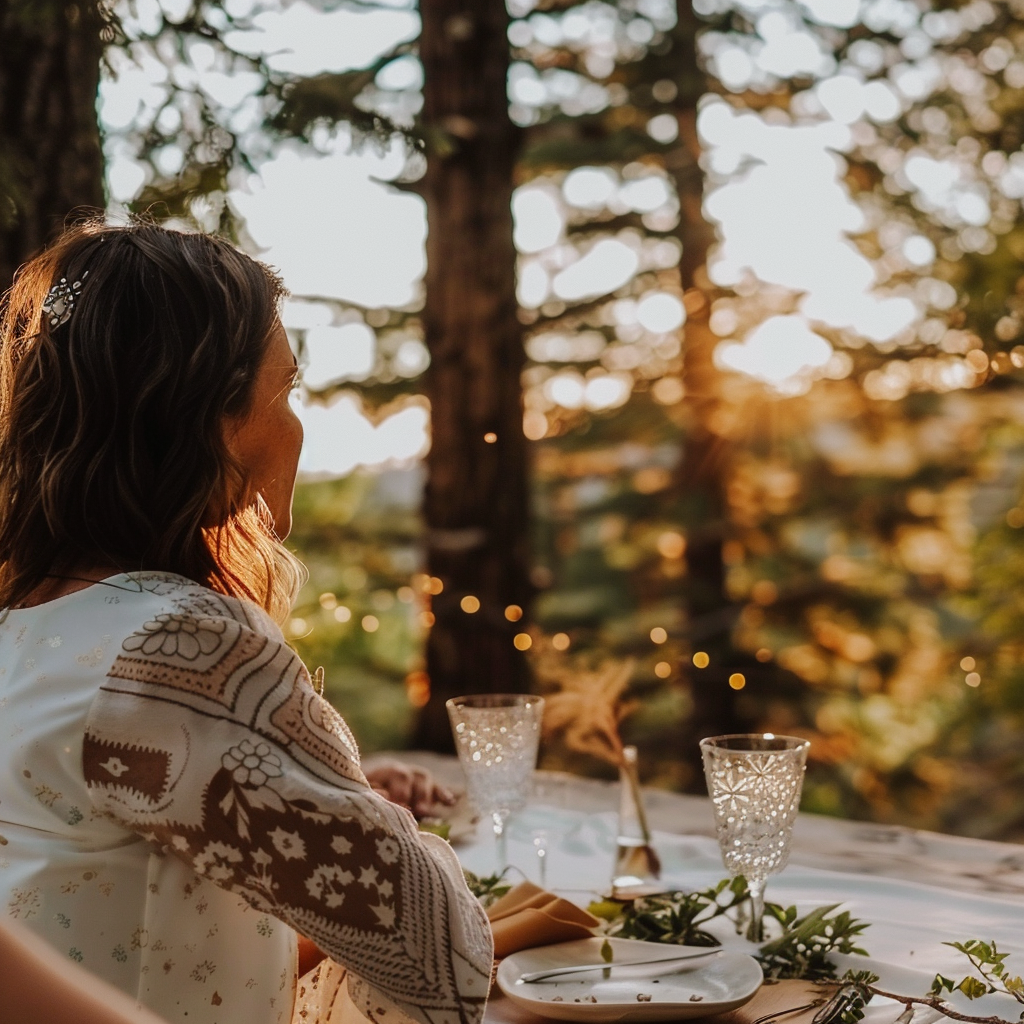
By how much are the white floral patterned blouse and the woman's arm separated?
283mm

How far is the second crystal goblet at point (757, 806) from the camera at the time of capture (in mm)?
1190

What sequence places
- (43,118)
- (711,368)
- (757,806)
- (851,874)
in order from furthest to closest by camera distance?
(711,368), (43,118), (851,874), (757,806)

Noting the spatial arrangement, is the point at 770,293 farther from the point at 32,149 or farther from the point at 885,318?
the point at 32,149

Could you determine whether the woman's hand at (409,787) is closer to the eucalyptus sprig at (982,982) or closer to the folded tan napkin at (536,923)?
the folded tan napkin at (536,923)

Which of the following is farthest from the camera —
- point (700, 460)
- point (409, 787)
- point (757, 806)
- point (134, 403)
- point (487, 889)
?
point (700, 460)

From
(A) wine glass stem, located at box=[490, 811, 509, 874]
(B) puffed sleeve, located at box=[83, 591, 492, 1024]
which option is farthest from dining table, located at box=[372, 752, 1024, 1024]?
(B) puffed sleeve, located at box=[83, 591, 492, 1024]

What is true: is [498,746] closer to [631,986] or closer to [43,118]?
[631,986]

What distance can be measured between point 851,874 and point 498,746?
504 mm

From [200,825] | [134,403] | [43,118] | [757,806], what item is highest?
[43,118]

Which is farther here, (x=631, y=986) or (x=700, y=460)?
(x=700, y=460)

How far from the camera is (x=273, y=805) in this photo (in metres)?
0.81

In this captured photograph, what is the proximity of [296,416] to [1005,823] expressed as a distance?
5.68 m

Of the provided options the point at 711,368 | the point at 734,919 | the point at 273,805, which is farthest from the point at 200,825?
the point at 711,368

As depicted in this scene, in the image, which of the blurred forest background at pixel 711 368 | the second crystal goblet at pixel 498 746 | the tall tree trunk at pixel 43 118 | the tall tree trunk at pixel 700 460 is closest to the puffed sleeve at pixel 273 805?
the second crystal goblet at pixel 498 746
